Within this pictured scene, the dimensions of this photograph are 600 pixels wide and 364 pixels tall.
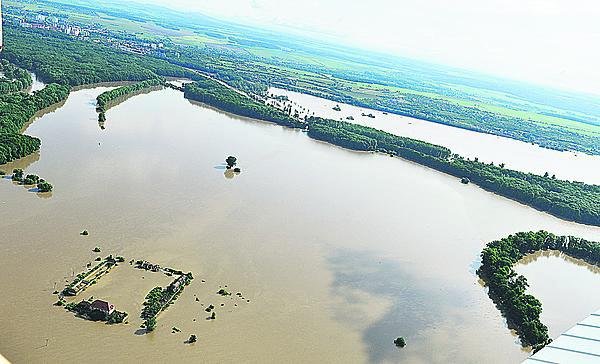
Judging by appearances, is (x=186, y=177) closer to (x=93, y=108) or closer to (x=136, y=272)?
(x=136, y=272)

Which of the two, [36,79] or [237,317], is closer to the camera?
[237,317]

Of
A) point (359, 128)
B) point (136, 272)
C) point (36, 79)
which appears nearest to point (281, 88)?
point (359, 128)

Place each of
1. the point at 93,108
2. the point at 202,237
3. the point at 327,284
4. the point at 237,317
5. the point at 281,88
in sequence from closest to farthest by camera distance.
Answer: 1. the point at 237,317
2. the point at 327,284
3. the point at 202,237
4. the point at 93,108
5. the point at 281,88

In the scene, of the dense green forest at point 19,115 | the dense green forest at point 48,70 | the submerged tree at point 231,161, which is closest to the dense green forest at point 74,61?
the dense green forest at point 48,70

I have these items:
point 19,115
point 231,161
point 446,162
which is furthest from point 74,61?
point 446,162

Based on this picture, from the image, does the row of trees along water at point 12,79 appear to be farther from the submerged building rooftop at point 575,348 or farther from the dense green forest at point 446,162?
the submerged building rooftop at point 575,348

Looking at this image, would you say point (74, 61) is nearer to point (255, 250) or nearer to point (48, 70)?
point (48, 70)

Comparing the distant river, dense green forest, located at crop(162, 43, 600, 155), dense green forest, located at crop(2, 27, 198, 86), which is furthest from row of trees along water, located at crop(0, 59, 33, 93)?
the distant river

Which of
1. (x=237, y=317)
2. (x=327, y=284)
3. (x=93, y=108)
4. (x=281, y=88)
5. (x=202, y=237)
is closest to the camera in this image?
(x=237, y=317)
